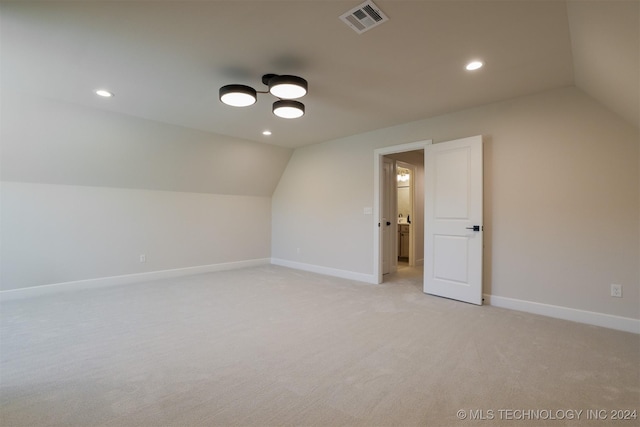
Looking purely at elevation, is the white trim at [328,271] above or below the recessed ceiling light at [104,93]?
below

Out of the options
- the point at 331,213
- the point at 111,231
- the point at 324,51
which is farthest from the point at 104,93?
the point at 331,213

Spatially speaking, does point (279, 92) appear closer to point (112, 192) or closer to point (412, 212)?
point (112, 192)

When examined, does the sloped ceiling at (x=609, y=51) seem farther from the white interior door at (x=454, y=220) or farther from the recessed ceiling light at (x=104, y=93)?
the recessed ceiling light at (x=104, y=93)

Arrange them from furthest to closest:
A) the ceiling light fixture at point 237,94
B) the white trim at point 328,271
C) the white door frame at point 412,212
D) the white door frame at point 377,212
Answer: the white door frame at point 412,212
the white trim at point 328,271
the white door frame at point 377,212
the ceiling light fixture at point 237,94

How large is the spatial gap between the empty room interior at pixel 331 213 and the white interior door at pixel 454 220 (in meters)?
0.03

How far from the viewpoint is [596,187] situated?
2961mm

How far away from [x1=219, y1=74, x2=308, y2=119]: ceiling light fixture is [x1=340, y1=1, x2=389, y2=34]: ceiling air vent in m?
0.69

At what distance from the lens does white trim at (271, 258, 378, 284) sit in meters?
4.81

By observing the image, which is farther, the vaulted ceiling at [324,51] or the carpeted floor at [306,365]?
the vaulted ceiling at [324,51]

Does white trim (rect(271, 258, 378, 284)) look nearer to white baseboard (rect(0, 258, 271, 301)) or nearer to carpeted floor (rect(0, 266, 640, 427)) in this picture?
Result: white baseboard (rect(0, 258, 271, 301))

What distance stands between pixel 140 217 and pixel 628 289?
6.45 metres

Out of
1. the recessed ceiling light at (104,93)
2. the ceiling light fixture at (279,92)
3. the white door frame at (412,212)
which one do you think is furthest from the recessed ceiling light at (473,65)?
the recessed ceiling light at (104,93)

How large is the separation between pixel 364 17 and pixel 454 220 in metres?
2.73

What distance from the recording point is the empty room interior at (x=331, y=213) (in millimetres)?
1865
